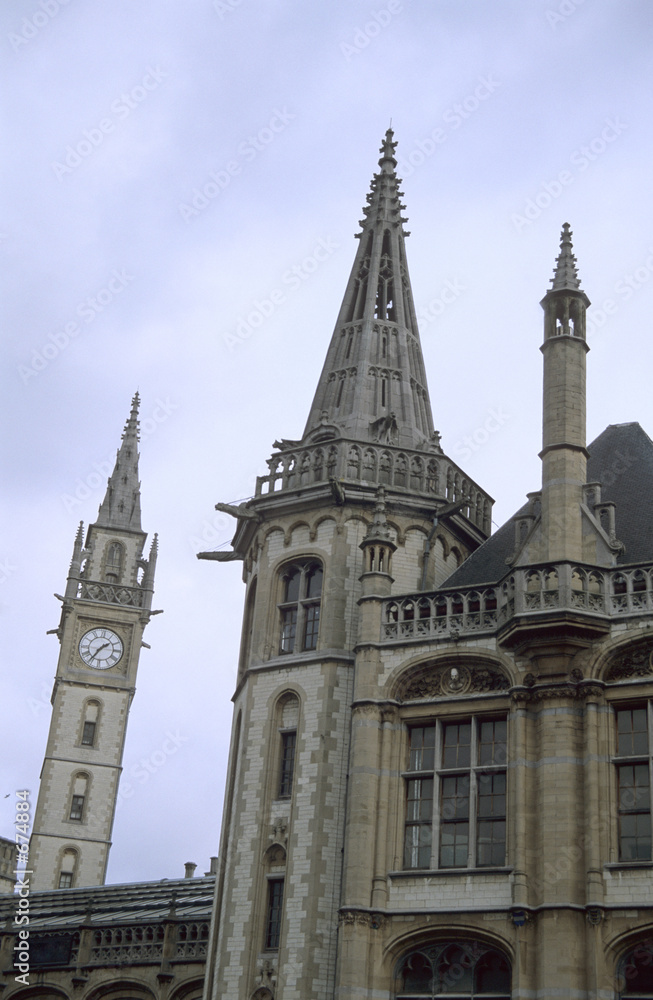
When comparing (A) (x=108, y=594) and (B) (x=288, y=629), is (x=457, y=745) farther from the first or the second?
(A) (x=108, y=594)

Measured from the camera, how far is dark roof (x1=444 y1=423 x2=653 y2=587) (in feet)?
100

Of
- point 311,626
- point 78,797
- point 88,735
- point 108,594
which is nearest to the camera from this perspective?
point 311,626

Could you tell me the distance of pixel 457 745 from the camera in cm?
2877

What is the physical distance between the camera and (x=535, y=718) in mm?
27656

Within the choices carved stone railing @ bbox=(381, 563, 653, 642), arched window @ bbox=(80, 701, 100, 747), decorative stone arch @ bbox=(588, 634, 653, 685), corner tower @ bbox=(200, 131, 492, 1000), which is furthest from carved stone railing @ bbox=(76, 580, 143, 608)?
decorative stone arch @ bbox=(588, 634, 653, 685)

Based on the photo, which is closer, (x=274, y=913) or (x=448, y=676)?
(x=448, y=676)

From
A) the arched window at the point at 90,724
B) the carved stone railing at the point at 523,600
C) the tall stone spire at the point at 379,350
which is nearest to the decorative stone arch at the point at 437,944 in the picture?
the carved stone railing at the point at 523,600

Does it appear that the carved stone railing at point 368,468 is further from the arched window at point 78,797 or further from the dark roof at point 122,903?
the arched window at point 78,797

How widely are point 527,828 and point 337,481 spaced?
1045 cm

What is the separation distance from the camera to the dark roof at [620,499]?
3056 centimetres

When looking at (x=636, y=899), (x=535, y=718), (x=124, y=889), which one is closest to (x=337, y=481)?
(x=535, y=718)

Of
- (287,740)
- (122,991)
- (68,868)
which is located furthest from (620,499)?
(68,868)

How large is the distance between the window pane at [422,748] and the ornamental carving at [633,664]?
4.27 meters

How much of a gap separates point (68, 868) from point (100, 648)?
1111cm
